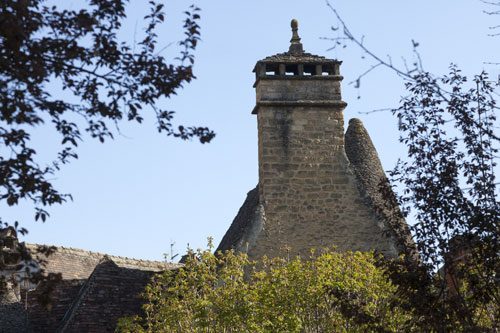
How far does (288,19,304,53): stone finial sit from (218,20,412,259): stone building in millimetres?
226

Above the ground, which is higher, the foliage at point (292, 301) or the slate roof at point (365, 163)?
the slate roof at point (365, 163)

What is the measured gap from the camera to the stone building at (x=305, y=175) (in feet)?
58.2

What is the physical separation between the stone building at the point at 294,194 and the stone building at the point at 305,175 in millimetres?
22

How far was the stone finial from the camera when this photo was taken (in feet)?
65.3

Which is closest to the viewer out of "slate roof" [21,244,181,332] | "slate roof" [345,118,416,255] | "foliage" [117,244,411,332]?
"foliage" [117,244,411,332]

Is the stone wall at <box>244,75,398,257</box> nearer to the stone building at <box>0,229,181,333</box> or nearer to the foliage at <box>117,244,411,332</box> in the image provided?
the foliage at <box>117,244,411,332</box>

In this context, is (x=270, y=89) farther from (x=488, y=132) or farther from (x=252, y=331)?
(x=488, y=132)

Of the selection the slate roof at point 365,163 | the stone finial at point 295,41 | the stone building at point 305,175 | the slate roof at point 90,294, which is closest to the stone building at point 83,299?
the slate roof at point 90,294

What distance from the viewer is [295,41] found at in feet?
65.9

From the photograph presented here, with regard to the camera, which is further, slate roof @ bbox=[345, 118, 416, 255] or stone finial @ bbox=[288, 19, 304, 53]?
stone finial @ bbox=[288, 19, 304, 53]

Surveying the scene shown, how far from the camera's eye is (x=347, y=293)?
1388cm

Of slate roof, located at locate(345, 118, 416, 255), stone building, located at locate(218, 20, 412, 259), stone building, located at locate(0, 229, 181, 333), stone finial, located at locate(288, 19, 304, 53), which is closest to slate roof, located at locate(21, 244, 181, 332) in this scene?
stone building, located at locate(0, 229, 181, 333)

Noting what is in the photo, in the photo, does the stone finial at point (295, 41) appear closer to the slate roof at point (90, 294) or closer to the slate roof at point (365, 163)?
the slate roof at point (365, 163)

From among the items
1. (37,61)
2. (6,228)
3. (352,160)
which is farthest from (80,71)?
(352,160)
